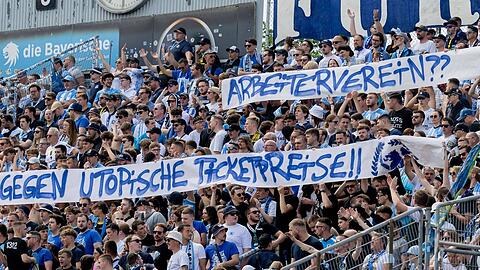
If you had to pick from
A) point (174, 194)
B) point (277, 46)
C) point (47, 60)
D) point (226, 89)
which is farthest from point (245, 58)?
point (47, 60)

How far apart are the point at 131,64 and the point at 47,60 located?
412cm

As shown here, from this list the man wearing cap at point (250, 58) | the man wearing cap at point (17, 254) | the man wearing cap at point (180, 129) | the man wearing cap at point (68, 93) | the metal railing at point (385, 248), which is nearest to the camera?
the metal railing at point (385, 248)

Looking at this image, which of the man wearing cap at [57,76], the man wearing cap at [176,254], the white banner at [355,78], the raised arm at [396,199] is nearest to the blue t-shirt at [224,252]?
the man wearing cap at [176,254]

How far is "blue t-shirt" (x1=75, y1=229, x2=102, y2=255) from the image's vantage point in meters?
17.0

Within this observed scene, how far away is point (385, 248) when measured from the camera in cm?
1333

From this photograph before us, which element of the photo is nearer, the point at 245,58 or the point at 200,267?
the point at 200,267

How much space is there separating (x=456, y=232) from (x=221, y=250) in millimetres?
3326

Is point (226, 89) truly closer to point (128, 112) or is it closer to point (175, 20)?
point (128, 112)

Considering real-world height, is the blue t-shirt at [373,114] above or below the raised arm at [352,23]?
below

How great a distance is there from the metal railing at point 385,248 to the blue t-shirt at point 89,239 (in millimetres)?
4215

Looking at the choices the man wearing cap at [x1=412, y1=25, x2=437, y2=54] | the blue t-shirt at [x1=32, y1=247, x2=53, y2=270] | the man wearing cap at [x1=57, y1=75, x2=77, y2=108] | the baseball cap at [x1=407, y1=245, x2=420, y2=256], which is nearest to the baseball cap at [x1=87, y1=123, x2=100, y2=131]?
the man wearing cap at [x1=57, y1=75, x2=77, y2=108]

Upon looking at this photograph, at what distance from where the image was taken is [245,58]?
2211cm

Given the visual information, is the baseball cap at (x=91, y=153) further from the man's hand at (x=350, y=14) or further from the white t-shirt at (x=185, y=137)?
the man's hand at (x=350, y=14)

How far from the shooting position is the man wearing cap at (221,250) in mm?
15375
